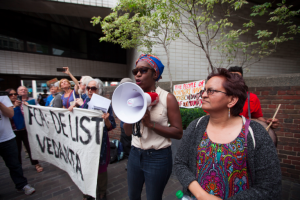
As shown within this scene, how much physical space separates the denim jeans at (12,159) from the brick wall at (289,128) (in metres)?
5.30

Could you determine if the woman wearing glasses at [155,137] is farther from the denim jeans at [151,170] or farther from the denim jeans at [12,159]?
the denim jeans at [12,159]

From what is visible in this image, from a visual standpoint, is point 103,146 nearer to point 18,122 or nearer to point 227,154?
point 227,154

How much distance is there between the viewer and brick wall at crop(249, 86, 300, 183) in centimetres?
300

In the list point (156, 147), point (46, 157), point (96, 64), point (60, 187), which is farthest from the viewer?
point (96, 64)

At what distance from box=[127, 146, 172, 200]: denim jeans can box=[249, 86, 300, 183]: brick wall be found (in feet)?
10.0

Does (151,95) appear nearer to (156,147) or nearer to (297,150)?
(156,147)

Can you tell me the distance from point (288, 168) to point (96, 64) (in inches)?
427

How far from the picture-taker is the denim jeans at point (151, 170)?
1.47m

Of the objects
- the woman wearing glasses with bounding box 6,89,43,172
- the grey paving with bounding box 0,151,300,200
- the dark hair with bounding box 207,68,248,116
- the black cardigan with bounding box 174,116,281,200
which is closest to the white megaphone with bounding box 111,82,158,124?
the dark hair with bounding box 207,68,248,116

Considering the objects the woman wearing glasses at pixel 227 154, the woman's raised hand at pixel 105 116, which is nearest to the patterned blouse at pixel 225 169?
the woman wearing glasses at pixel 227 154

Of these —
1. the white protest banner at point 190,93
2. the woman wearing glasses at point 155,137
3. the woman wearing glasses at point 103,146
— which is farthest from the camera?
the white protest banner at point 190,93

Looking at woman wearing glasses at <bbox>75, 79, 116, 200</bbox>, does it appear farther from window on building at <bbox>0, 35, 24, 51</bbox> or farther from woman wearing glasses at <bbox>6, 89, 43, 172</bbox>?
window on building at <bbox>0, 35, 24, 51</bbox>

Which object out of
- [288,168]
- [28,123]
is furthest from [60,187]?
[288,168]

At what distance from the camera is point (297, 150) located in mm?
3025
